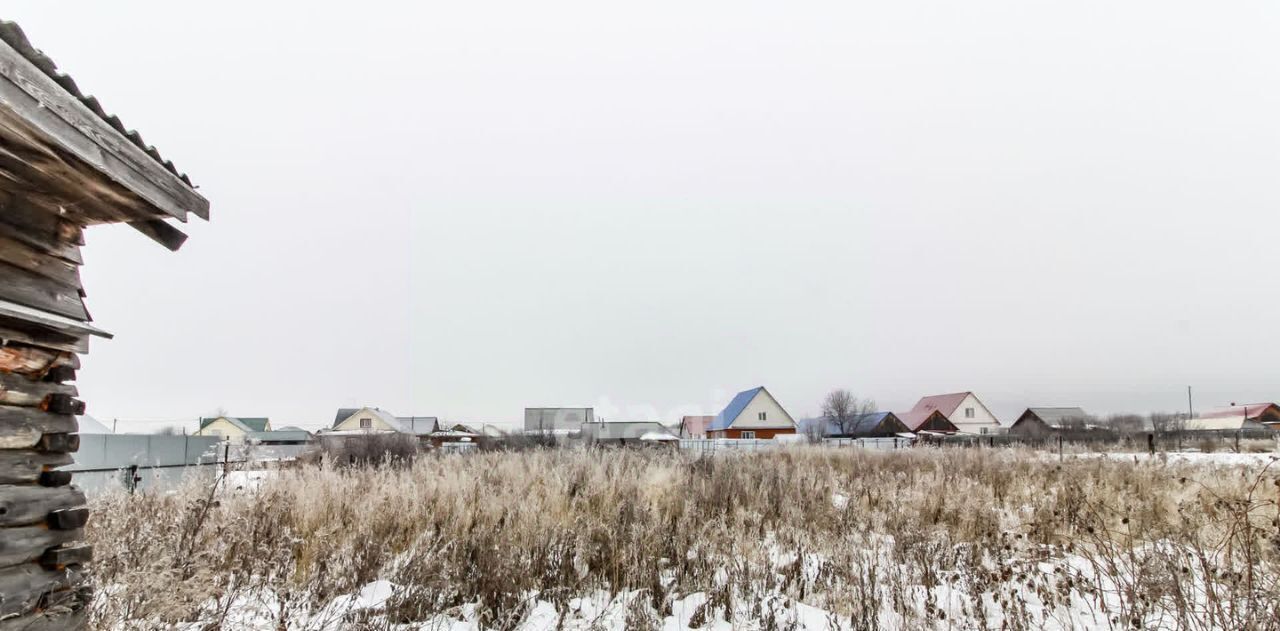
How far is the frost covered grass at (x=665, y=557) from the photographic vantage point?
12.6 ft

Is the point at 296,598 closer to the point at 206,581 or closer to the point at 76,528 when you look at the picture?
the point at 206,581

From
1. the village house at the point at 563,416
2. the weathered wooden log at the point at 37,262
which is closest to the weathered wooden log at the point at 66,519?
the weathered wooden log at the point at 37,262

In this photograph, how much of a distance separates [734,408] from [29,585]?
5041cm

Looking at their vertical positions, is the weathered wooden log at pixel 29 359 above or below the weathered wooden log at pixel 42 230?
below

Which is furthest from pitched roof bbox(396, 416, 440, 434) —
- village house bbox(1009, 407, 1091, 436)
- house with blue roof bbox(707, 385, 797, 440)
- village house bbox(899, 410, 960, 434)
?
village house bbox(1009, 407, 1091, 436)

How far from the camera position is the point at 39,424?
3.49 metres

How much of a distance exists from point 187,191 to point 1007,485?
10694 mm

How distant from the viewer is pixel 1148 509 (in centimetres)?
703

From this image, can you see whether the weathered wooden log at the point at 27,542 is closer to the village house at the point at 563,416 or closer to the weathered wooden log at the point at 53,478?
the weathered wooden log at the point at 53,478

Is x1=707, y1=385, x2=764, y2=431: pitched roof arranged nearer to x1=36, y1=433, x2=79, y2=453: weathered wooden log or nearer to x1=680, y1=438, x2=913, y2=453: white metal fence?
x1=680, y1=438, x2=913, y2=453: white metal fence

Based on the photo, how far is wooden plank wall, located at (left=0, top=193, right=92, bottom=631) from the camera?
3.24 meters

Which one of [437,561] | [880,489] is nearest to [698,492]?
[880,489]

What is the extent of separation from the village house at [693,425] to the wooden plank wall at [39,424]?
59.3m

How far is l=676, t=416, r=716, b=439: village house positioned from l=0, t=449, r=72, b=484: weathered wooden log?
5945 centimetres
